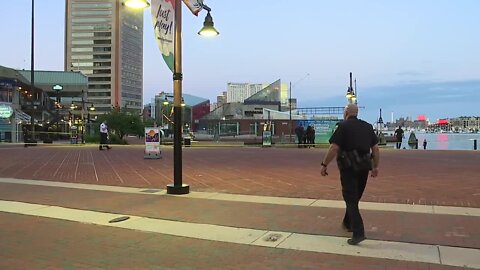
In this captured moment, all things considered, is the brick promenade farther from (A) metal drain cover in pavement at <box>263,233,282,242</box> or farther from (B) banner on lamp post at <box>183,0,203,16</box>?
(B) banner on lamp post at <box>183,0,203,16</box>

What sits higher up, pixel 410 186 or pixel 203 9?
pixel 203 9

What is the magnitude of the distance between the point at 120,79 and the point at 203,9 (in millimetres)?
157886

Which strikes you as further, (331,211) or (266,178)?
(266,178)

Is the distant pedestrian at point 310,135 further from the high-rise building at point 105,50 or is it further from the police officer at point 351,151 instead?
the high-rise building at point 105,50

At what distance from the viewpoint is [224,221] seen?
8398 mm

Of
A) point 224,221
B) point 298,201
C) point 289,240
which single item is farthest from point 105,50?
point 289,240

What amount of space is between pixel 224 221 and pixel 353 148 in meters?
2.74

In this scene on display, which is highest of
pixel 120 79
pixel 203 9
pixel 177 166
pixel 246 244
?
pixel 120 79

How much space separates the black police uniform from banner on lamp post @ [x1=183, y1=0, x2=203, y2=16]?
248 inches

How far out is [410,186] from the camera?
12.1 m

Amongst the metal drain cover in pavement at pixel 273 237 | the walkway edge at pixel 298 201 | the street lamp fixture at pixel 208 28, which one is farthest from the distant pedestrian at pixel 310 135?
the metal drain cover in pavement at pixel 273 237

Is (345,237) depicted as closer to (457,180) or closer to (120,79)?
(457,180)

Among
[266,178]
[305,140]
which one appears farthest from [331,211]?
[305,140]

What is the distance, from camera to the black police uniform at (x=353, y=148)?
6715 mm
